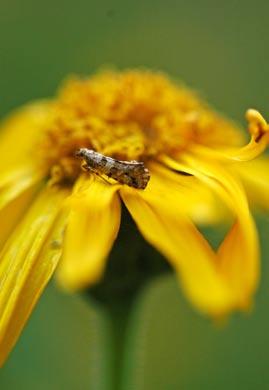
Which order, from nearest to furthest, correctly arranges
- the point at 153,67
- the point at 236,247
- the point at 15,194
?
the point at 236,247 → the point at 15,194 → the point at 153,67

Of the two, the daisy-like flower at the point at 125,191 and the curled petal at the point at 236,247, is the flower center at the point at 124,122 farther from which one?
the curled petal at the point at 236,247

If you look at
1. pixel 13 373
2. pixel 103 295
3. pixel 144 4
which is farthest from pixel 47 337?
pixel 144 4

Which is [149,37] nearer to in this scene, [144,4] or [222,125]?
[144,4]

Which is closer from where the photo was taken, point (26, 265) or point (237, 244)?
point (237, 244)

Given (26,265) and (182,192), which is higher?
(182,192)

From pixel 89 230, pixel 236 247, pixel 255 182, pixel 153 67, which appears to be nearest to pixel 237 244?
pixel 236 247

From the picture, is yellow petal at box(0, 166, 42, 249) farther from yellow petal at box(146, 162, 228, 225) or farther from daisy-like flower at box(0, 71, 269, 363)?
yellow petal at box(146, 162, 228, 225)

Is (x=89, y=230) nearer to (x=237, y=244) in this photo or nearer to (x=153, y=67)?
(x=237, y=244)
